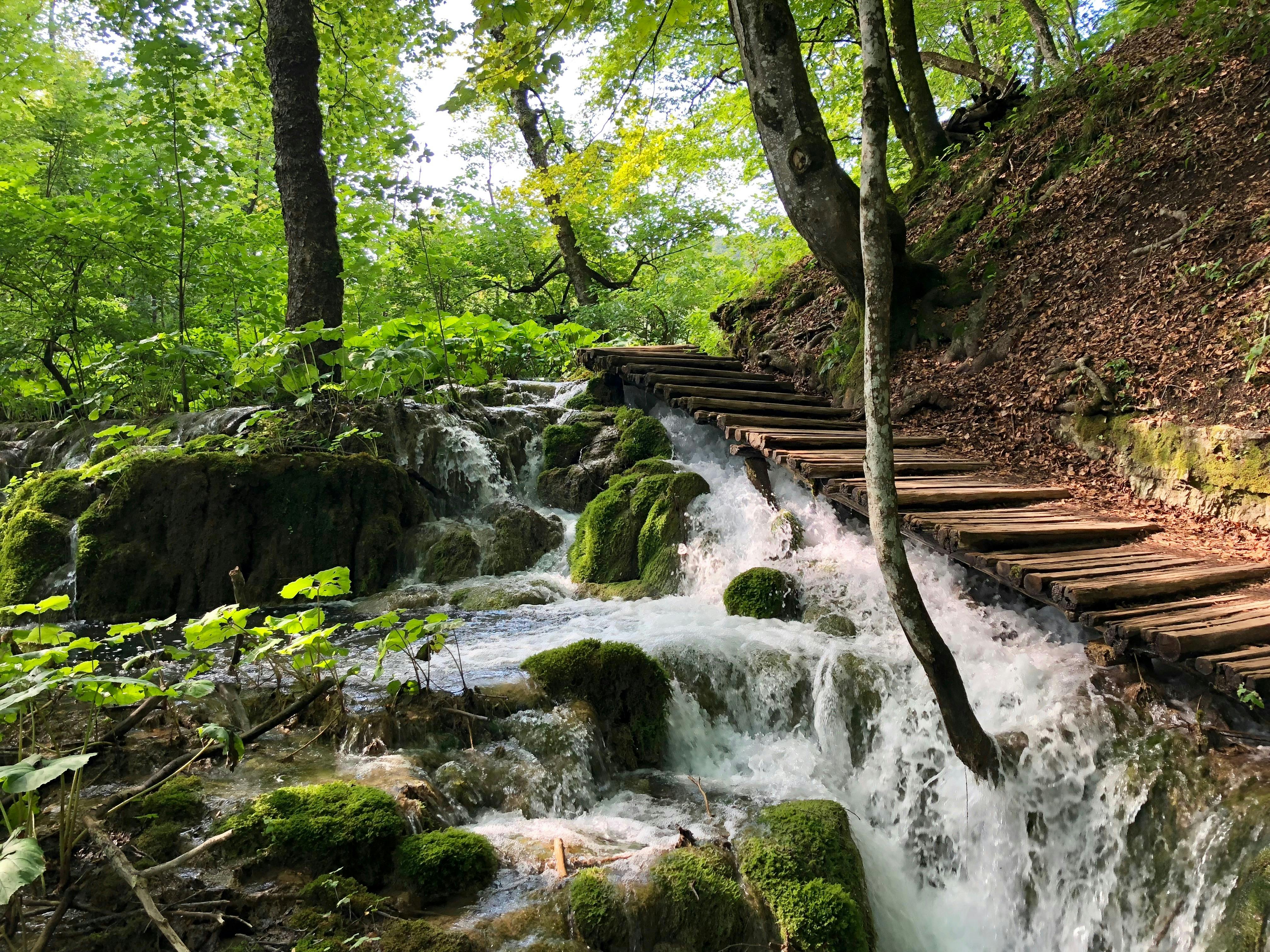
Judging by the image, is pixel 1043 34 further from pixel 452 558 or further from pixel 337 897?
pixel 337 897

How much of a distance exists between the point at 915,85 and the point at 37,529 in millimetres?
12088

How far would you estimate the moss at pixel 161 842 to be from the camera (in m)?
2.76

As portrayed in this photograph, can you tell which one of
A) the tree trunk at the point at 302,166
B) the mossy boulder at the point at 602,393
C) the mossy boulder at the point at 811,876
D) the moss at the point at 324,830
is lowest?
the mossy boulder at the point at 811,876

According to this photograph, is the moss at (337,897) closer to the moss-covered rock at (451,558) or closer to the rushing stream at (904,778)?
the rushing stream at (904,778)

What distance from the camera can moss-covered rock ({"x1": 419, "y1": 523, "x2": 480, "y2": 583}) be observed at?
24.8 feet

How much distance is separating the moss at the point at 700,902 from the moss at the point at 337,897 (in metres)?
1.18

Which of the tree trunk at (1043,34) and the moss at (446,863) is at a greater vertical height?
the tree trunk at (1043,34)

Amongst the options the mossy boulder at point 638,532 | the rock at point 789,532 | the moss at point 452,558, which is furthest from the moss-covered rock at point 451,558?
the rock at point 789,532

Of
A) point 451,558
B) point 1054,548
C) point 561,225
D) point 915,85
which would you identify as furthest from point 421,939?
point 561,225

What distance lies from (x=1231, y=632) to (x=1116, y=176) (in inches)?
220

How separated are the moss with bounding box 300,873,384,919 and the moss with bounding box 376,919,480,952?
0.15 meters

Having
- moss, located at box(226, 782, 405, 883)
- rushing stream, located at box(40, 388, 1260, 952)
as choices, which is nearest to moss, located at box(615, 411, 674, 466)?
rushing stream, located at box(40, 388, 1260, 952)

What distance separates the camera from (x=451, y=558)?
7652mm

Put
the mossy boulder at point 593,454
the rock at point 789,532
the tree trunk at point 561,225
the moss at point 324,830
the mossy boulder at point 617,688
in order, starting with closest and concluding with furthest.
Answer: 1. the moss at point 324,830
2. the mossy boulder at point 617,688
3. the rock at point 789,532
4. the mossy boulder at point 593,454
5. the tree trunk at point 561,225
